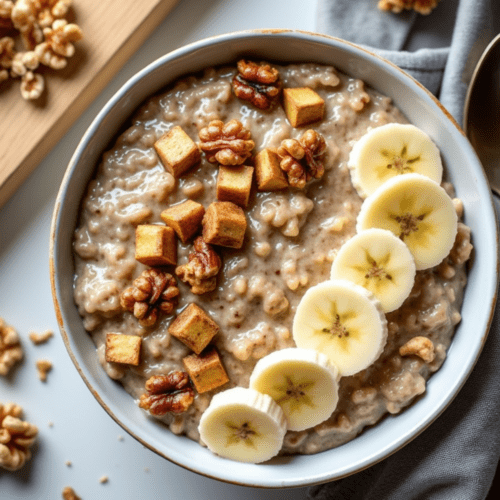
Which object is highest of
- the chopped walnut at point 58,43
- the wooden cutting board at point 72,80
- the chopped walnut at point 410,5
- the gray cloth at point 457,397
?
the chopped walnut at point 58,43

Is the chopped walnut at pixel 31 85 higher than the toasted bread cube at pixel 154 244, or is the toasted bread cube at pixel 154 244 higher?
the chopped walnut at pixel 31 85

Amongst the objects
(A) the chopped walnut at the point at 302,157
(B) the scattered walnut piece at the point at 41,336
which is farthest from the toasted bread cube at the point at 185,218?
(B) the scattered walnut piece at the point at 41,336

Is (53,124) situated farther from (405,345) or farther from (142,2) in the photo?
(405,345)

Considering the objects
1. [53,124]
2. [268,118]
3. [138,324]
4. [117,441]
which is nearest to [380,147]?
[268,118]

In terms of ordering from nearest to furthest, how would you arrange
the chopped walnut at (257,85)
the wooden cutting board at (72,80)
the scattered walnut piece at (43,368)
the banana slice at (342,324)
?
the banana slice at (342,324), the chopped walnut at (257,85), the wooden cutting board at (72,80), the scattered walnut piece at (43,368)

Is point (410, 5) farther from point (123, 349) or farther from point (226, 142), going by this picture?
point (123, 349)

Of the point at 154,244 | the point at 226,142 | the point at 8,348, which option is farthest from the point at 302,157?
the point at 8,348

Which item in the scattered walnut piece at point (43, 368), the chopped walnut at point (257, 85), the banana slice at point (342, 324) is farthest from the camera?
the scattered walnut piece at point (43, 368)

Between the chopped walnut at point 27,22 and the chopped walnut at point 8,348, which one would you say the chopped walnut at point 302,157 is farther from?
the chopped walnut at point 8,348
